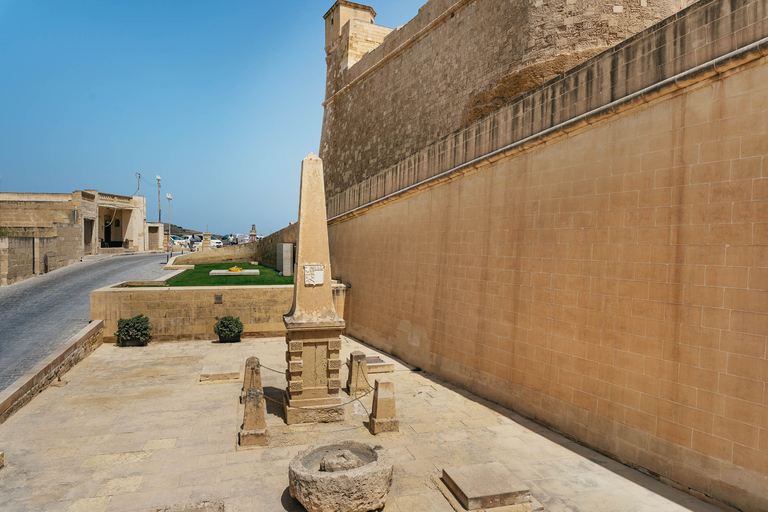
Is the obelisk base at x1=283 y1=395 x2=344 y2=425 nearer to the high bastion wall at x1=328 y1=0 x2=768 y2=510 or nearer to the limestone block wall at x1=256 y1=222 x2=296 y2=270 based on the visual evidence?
the high bastion wall at x1=328 y1=0 x2=768 y2=510

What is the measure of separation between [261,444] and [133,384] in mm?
4510

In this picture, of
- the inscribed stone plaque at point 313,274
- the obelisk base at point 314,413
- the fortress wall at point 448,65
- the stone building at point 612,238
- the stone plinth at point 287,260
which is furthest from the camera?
the stone plinth at point 287,260

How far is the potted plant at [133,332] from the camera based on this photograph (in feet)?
41.6

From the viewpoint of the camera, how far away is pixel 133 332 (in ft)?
41.7

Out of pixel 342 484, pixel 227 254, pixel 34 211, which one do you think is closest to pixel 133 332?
pixel 342 484

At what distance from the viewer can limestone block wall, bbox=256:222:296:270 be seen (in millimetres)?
21484

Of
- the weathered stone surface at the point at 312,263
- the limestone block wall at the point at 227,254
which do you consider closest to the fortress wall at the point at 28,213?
the limestone block wall at the point at 227,254

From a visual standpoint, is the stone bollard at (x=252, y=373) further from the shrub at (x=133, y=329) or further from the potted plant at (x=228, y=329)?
the shrub at (x=133, y=329)

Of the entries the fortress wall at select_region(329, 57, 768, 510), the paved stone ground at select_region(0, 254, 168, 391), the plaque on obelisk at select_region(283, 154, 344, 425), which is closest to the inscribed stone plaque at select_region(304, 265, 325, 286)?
the plaque on obelisk at select_region(283, 154, 344, 425)

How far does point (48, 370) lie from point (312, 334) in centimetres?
568

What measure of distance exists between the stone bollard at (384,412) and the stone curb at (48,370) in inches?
234

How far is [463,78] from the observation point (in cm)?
1359

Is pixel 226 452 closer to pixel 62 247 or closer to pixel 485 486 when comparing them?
pixel 485 486

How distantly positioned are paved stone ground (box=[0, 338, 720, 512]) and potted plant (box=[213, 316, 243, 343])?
381 cm
